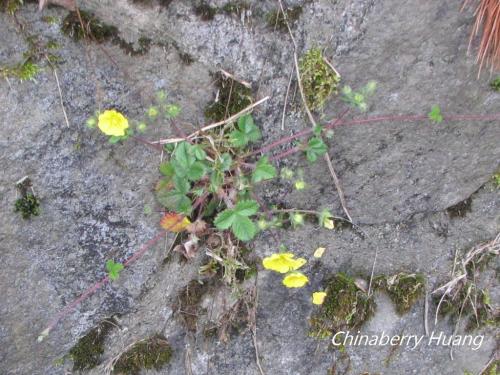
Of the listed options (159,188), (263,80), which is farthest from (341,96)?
(159,188)

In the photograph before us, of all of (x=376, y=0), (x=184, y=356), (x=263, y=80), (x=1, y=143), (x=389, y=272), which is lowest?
(x=184, y=356)

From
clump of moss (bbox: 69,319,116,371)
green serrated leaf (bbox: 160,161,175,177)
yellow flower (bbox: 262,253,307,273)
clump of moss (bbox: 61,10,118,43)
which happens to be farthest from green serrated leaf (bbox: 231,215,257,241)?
clump of moss (bbox: 61,10,118,43)

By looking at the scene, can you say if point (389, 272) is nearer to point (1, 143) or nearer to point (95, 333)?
point (95, 333)

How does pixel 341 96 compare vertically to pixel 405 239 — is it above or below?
above

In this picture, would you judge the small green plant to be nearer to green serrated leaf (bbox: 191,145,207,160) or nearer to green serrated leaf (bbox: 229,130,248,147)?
green serrated leaf (bbox: 229,130,248,147)

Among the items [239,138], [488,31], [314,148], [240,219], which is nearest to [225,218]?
[240,219]
